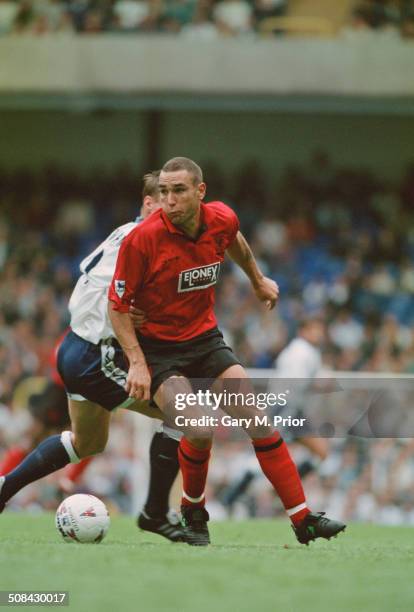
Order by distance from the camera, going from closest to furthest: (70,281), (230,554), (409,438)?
(230,554) → (409,438) → (70,281)

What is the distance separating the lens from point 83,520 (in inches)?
234

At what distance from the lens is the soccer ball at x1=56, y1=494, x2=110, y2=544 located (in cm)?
593

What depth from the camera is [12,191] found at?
18625mm

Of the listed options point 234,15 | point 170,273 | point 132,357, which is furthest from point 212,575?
point 234,15

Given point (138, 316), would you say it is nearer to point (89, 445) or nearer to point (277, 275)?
point (89, 445)

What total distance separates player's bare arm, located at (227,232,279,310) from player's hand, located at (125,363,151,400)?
3.16 ft

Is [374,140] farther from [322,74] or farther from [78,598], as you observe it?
[78,598]

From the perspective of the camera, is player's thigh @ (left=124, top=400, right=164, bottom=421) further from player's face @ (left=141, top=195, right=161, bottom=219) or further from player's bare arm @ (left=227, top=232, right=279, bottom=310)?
player's face @ (left=141, top=195, right=161, bottom=219)

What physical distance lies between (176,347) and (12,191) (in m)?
13.2

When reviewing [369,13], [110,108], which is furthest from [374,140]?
[110,108]

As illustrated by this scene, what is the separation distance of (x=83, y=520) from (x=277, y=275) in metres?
10.5

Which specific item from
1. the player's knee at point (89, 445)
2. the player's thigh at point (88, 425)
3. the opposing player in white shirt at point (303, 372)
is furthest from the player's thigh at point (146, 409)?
the opposing player in white shirt at point (303, 372)

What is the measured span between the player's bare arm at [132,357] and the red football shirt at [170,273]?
6 cm

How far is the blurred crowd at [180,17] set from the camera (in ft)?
54.7
